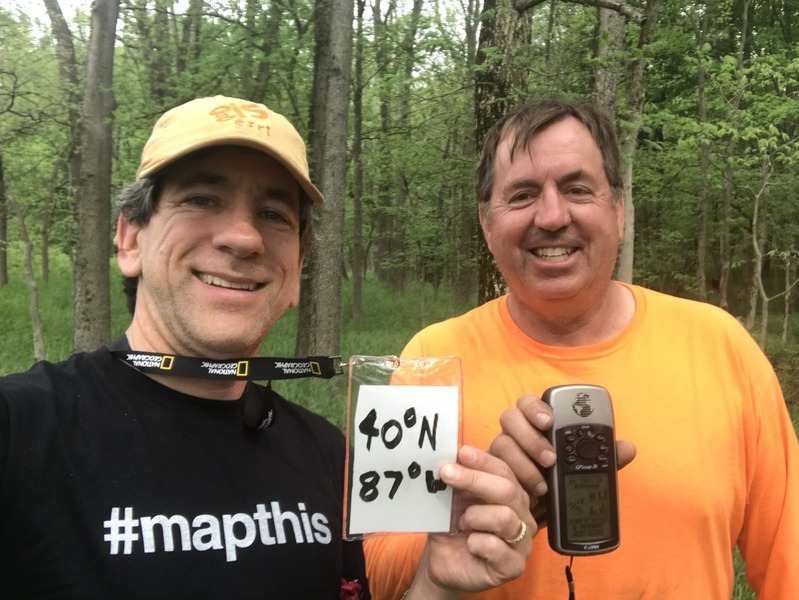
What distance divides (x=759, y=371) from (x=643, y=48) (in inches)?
181

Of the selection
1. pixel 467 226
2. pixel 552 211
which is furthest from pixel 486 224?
pixel 467 226

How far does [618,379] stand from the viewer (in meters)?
1.82

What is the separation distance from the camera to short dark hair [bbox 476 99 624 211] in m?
1.91

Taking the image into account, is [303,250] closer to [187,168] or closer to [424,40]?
[187,168]

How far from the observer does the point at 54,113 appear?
10.5 meters

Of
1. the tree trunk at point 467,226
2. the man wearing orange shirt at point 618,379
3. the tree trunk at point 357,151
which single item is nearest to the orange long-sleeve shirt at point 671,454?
the man wearing orange shirt at point 618,379

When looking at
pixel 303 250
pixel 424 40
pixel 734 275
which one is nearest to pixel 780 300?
pixel 734 275

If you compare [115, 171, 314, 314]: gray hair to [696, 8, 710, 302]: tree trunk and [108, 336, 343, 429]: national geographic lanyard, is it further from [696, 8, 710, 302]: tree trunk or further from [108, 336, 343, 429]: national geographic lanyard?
[696, 8, 710, 302]: tree trunk

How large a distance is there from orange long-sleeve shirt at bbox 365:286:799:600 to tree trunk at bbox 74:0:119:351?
689 centimetres

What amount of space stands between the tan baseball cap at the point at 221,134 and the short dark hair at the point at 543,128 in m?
0.66

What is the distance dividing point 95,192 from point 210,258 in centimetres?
687

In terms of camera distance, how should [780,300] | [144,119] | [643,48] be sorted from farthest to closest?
[780,300] < [144,119] < [643,48]

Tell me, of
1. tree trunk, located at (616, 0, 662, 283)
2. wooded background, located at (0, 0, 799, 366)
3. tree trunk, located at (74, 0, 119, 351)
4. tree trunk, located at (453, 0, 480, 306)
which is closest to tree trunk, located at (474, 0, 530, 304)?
wooded background, located at (0, 0, 799, 366)

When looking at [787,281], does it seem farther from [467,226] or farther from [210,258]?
[210,258]
